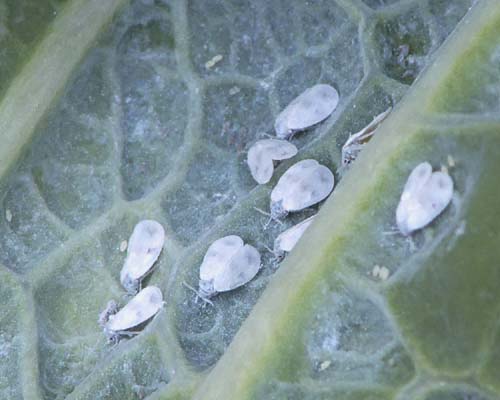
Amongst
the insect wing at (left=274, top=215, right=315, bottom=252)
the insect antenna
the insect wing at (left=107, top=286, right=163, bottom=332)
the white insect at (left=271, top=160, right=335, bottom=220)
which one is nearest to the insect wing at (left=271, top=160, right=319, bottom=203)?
the white insect at (left=271, top=160, right=335, bottom=220)

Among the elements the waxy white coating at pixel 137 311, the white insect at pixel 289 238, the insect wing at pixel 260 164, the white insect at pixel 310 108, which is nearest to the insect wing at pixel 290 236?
the white insect at pixel 289 238

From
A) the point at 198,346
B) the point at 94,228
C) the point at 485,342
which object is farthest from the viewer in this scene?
the point at 94,228

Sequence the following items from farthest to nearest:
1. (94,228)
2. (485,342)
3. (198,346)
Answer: (94,228), (198,346), (485,342)

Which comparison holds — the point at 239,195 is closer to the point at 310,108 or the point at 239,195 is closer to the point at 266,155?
the point at 266,155

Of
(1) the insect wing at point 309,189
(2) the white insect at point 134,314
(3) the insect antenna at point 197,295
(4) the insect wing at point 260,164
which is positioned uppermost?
(4) the insect wing at point 260,164

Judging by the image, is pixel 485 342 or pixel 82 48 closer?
pixel 485 342

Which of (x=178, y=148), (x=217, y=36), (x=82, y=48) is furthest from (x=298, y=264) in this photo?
(x=82, y=48)

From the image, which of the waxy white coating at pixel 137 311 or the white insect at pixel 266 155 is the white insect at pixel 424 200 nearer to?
the white insect at pixel 266 155

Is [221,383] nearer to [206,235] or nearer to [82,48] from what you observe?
[206,235]
